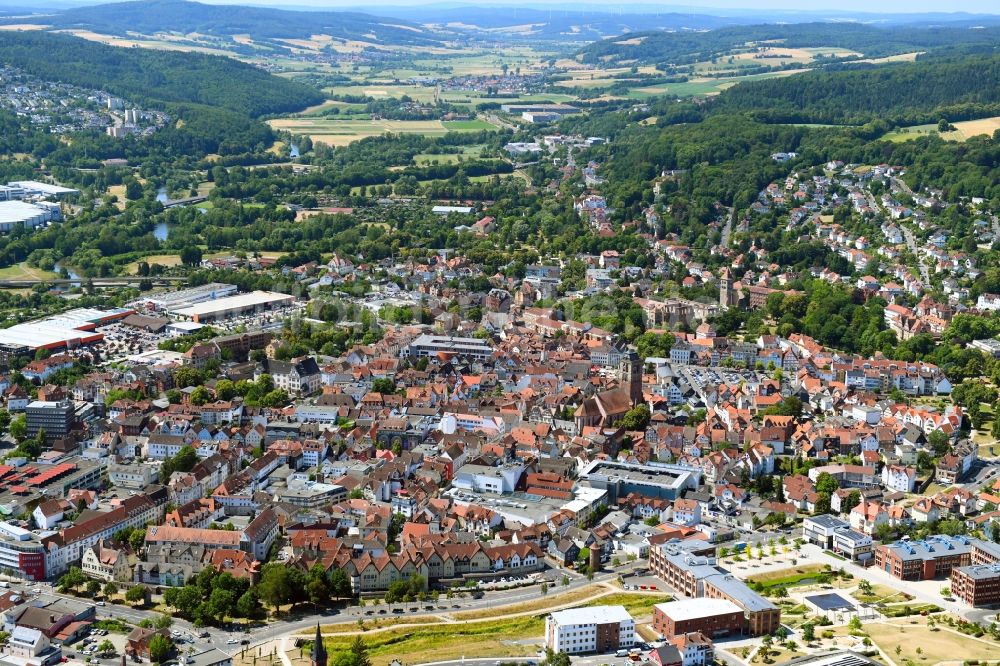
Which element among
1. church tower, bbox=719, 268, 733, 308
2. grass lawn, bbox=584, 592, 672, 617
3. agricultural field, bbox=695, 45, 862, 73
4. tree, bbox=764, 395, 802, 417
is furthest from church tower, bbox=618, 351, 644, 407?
agricultural field, bbox=695, 45, 862, 73

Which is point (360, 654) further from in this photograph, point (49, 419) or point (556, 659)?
point (49, 419)

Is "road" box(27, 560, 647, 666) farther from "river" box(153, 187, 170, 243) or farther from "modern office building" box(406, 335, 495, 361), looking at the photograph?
"river" box(153, 187, 170, 243)

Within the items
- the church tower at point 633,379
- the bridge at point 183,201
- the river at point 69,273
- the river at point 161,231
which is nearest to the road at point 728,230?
the church tower at point 633,379

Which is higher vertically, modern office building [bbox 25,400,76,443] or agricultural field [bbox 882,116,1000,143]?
agricultural field [bbox 882,116,1000,143]

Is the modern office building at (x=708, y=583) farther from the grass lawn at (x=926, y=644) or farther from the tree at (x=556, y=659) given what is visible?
the tree at (x=556, y=659)

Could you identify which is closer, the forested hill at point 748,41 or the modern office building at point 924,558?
the modern office building at point 924,558

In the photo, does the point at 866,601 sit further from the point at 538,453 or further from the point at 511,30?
the point at 511,30

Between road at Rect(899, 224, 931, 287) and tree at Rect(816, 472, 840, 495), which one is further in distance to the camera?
road at Rect(899, 224, 931, 287)
